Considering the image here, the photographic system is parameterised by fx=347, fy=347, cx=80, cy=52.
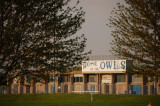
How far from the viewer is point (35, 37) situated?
15008 millimetres

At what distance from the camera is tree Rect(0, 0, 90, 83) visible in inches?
572

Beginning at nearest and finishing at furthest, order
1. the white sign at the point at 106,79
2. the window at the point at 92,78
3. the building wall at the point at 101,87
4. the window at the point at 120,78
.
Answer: the building wall at the point at 101,87, the window at the point at 120,78, the white sign at the point at 106,79, the window at the point at 92,78

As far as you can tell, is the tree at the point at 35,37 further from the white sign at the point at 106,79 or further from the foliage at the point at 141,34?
the white sign at the point at 106,79

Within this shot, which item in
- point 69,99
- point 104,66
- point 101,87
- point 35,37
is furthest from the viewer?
point 104,66

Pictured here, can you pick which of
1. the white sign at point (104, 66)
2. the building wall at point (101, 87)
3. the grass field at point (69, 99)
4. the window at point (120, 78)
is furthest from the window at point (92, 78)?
the grass field at point (69, 99)

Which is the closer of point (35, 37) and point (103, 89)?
point (35, 37)

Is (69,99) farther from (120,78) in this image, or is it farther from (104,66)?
(120,78)

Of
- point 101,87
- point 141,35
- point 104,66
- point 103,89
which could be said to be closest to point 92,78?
point 104,66

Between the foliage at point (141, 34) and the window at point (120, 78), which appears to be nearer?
the foliage at point (141, 34)

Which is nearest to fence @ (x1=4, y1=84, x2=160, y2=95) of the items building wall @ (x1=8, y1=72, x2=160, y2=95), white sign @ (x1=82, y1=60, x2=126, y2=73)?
building wall @ (x1=8, y1=72, x2=160, y2=95)

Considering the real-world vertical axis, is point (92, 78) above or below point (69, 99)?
above

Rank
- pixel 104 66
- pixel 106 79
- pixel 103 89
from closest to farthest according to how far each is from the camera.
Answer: pixel 103 89 < pixel 104 66 < pixel 106 79

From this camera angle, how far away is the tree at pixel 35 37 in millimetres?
14539

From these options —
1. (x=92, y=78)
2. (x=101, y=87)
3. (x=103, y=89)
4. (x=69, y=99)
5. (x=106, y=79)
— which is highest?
(x=92, y=78)
